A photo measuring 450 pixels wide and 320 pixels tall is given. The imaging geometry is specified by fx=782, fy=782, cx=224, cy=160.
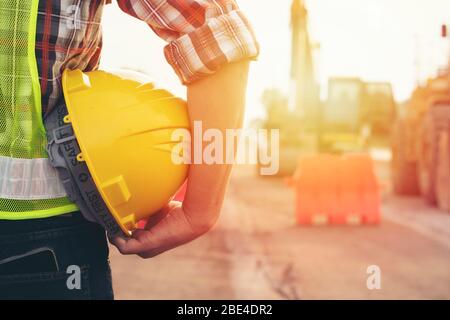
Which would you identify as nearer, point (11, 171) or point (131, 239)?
point (11, 171)

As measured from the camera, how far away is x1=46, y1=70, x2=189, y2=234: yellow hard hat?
1.61m

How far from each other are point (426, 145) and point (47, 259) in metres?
12.9

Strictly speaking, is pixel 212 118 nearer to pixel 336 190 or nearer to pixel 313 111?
pixel 336 190

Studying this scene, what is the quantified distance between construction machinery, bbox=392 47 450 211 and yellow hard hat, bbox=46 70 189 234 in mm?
11050

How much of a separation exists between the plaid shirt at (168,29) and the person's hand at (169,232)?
0.28 metres

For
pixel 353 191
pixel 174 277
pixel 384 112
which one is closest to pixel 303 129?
pixel 384 112

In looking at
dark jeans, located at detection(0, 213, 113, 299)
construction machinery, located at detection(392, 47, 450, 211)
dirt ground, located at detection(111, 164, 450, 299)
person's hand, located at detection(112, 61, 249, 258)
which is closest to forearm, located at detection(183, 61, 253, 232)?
person's hand, located at detection(112, 61, 249, 258)

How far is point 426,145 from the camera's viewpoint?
13898 mm

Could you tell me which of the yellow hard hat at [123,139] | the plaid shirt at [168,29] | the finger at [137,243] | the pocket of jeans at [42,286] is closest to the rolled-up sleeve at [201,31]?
the plaid shirt at [168,29]

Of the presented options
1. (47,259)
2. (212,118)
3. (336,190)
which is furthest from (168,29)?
(336,190)

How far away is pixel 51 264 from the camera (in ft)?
5.22

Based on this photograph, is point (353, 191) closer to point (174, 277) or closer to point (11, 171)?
point (174, 277)
